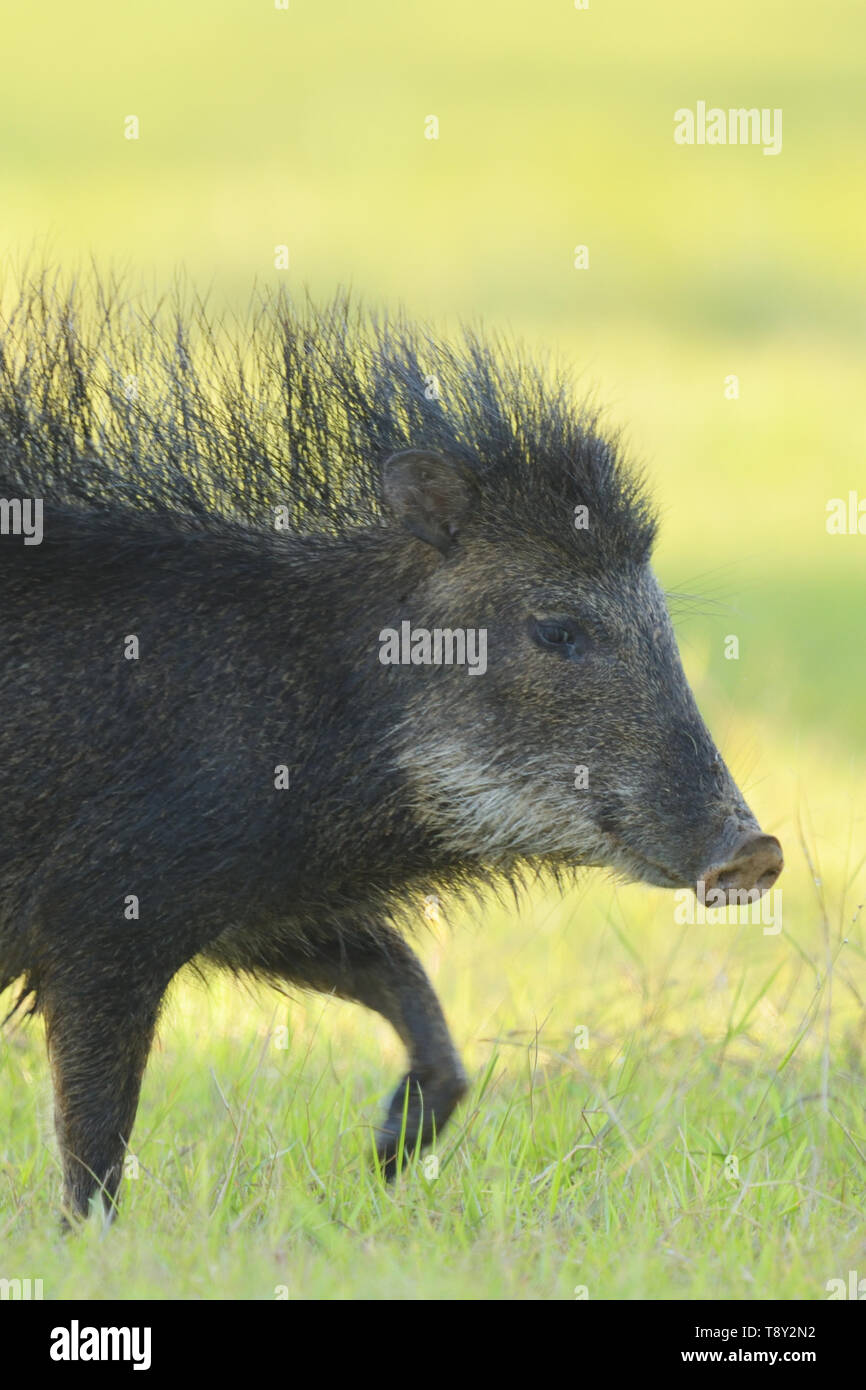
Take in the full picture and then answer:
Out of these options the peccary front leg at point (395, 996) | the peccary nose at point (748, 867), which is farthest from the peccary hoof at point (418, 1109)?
the peccary nose at point (748, 867)

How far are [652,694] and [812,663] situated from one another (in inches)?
312

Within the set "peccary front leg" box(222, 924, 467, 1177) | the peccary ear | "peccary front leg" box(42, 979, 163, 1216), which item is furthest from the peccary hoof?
the peccary ear

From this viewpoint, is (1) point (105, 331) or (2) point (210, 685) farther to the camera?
(1) point (105, 331)

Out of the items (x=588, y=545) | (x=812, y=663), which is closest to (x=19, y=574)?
(x=588, y=545)

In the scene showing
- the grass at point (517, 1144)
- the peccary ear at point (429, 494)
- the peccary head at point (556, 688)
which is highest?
the peccary ear at point (429, 494)

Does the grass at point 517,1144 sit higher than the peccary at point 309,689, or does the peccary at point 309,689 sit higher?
the peccary at point 309,689

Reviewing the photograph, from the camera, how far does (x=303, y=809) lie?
605cm

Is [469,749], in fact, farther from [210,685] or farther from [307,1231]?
[307,1231]

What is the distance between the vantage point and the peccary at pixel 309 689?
19.4 feet

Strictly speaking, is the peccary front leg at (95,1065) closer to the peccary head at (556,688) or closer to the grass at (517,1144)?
the grass at (517,1144)

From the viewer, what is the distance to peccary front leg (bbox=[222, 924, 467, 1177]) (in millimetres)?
6453

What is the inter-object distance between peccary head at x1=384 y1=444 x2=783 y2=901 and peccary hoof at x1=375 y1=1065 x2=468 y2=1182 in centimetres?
71

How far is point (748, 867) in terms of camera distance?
18.9ft

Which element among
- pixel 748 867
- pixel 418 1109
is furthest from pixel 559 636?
pixel 418 1109
